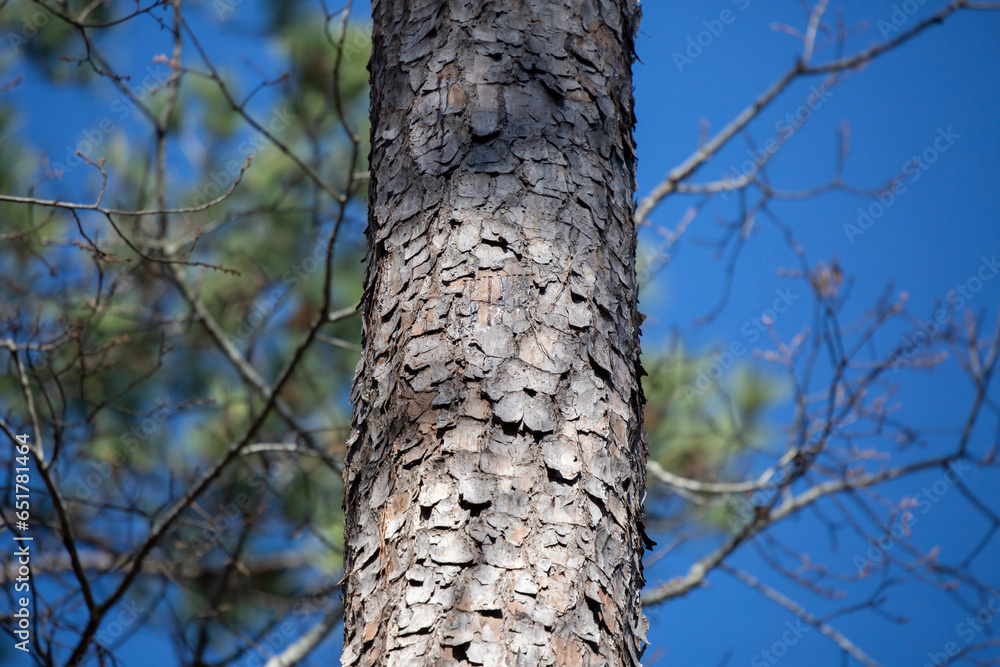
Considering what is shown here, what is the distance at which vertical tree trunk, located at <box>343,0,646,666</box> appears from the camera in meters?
1.03

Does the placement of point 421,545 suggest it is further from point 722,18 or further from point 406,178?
point 722,18

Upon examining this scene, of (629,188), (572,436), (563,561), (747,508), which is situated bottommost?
(563,561)

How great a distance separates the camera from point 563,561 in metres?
1.04

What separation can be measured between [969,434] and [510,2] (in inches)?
117

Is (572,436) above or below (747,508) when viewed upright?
below

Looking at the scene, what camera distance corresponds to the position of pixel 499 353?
1.13 meters

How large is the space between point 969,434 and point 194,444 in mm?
3856

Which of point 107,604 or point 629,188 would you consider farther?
point 107,604

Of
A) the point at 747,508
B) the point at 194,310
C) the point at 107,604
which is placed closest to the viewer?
the point at 107,604

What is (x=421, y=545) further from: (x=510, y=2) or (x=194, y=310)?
(x=194, y=310)

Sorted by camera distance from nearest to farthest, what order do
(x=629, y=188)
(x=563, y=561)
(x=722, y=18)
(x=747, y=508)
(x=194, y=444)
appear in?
(x=563, y=561) < (x=629, y=188) < (x=747, y=508) < (x=722, y=18) < (x=194, y=444)

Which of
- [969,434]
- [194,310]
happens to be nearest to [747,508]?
[969,434]

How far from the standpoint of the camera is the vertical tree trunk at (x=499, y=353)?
1.03 m

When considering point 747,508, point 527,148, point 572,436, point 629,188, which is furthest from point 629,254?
point 747,508
